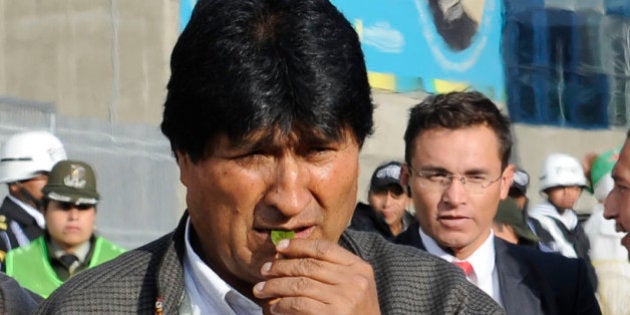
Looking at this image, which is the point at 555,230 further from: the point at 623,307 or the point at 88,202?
the point at 88,202

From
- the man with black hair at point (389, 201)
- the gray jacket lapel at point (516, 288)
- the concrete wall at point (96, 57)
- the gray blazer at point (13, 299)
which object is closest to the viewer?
the gray blazer at point (13, 299)

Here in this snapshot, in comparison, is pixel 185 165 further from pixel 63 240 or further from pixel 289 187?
pixel 63 240

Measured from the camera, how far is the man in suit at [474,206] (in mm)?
4727

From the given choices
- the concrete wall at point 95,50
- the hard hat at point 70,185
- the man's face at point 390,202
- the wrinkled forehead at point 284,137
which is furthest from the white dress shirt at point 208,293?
the concrete wall at point 95,50

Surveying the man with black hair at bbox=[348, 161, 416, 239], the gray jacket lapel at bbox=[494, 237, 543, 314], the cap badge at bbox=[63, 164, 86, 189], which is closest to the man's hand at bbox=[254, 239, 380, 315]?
the gray jacket lapel at bbox=[494, 237, 543, 314]

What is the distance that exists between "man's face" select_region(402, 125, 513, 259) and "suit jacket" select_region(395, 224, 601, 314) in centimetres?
23

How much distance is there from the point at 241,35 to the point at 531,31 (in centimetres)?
1391

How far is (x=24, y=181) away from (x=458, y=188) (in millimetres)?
3743

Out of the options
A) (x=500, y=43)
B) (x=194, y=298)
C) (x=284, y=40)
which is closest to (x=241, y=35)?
(x=284, y=40)

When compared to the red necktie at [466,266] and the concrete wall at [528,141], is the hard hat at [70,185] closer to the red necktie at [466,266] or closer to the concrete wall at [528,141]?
the red necktie at [466,266]

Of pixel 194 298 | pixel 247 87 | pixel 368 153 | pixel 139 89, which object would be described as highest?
pixel 247 87

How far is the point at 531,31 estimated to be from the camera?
16125 millimetres

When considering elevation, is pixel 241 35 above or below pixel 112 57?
above

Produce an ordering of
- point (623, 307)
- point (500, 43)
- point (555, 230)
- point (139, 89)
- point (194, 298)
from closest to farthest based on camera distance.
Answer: point (194, 298) < point (623, 307) < point (555, 230) < point (139, 89) < point (500, 43)
